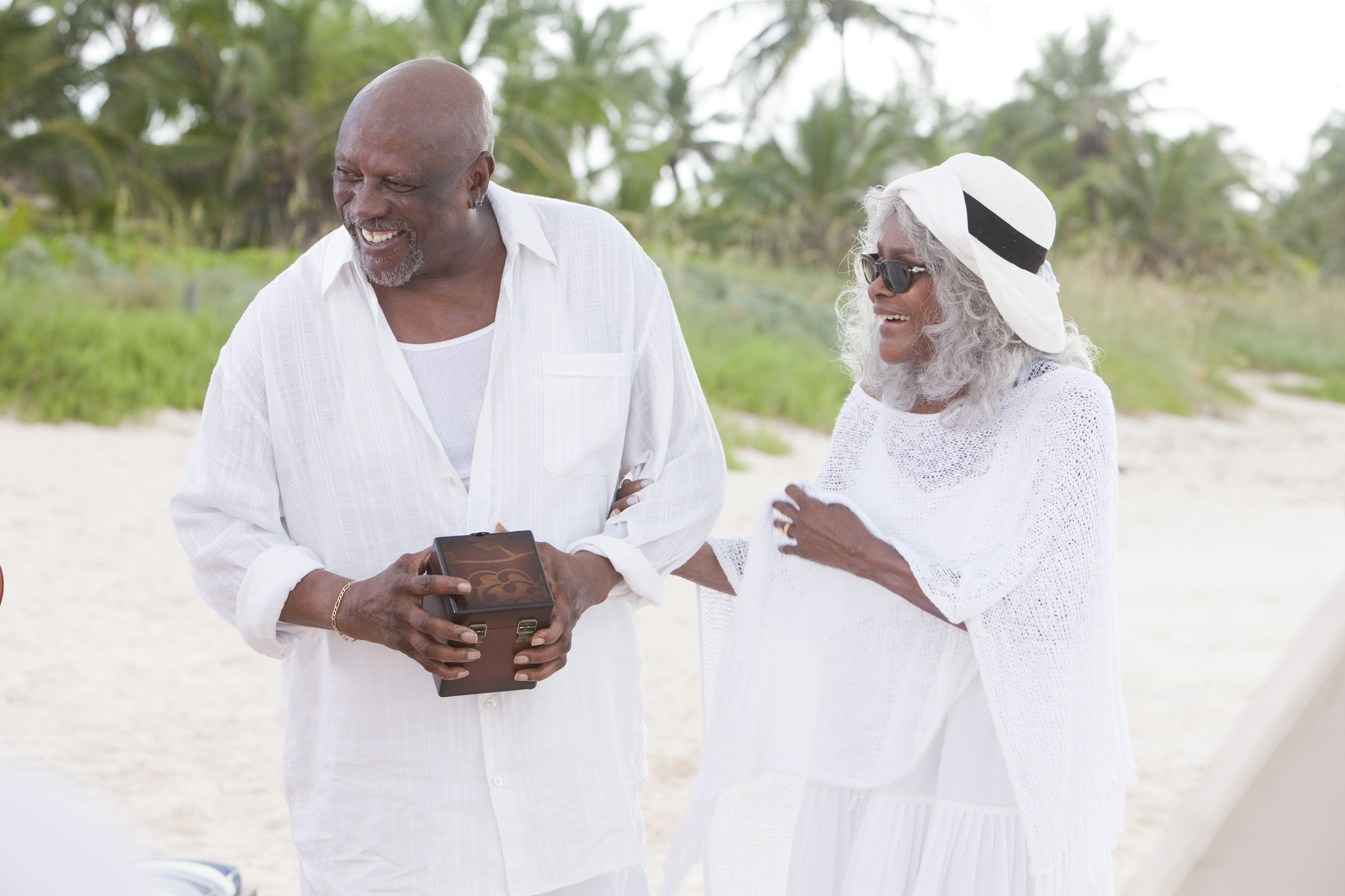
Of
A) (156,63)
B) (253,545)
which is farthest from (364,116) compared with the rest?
(156,63)

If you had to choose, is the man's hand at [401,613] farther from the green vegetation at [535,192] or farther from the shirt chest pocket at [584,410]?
the green vegetation at [535,192]

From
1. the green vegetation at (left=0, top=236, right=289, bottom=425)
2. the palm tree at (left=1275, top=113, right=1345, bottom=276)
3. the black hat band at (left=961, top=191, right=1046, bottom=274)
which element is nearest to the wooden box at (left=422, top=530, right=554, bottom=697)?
the black hat band at (left=961, top=191, right=1046, bottom=274)

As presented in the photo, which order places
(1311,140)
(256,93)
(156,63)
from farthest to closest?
(1311,140), (156,63), (256,93)

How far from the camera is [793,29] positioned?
24484 millimetres

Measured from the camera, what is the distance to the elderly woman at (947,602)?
2.20m

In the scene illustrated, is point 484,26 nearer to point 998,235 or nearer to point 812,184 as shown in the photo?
point 812,184

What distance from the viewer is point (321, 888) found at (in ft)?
7.26

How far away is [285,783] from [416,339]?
84 centimetres

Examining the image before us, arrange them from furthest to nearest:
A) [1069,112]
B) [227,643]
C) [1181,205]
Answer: [1069,112] → [1181,205] → [227,643]

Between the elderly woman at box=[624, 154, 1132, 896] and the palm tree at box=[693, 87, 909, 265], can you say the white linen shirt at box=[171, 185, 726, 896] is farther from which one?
the palm tree at box=[693, 87, 909, 265]

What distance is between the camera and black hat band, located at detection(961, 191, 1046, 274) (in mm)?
2273

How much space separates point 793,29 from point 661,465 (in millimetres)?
23748

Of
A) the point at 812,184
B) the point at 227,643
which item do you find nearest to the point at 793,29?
the point at 812,184

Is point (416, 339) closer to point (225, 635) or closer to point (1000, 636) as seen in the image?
point (1000, 636)
